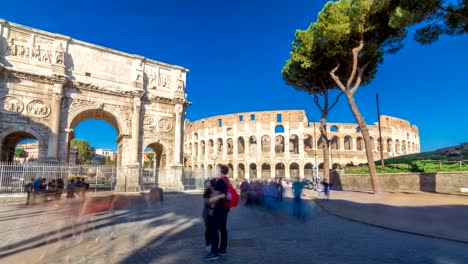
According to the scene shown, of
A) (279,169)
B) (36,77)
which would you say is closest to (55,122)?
(36,77)

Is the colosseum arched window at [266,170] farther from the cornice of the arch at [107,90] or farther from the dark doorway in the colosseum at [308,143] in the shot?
the cornice of the arch at [107,90]

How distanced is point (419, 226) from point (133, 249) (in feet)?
20.9

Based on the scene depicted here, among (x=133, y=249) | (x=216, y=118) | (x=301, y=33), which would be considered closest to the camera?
(x=133, y=249)

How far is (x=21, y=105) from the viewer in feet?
53.7

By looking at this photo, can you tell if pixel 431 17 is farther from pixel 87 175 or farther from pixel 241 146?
pixel 241 146

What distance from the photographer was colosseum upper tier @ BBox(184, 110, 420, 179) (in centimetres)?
4038

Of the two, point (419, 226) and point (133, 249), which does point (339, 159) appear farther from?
point (133, 249)

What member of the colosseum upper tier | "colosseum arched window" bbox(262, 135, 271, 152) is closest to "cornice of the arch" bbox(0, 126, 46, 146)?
the colosseum upper tier

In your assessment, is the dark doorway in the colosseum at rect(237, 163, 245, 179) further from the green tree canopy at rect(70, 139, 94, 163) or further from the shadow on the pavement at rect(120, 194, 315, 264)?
the green tree canopy at rect(70, 139, 94, 163)

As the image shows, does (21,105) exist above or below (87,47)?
below

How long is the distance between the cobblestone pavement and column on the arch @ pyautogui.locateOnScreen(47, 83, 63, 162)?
9947 millimetres

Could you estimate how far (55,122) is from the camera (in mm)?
16812

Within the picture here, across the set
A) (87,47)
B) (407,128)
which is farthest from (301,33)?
(407,128)

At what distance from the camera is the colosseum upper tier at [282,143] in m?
40.4
